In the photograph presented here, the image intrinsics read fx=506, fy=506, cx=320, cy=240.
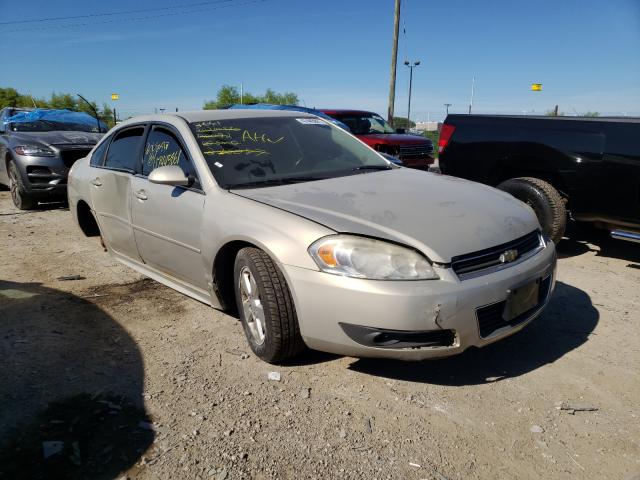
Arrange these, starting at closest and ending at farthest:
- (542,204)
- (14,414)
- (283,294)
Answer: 1. (14,414)
2. (283,294)
3. (542,204)

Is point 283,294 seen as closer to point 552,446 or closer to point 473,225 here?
point 473,225

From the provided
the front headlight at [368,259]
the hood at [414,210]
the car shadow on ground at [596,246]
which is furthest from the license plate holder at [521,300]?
the car shadow on ground at [596,246]

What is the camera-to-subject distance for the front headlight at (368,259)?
2.49 metres

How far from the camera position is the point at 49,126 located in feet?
29.6

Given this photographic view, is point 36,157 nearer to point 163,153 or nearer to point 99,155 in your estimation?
point 99,155

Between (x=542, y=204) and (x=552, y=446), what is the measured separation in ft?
10.5

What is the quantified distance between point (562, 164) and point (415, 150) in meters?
6.81

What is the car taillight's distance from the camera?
6.10m

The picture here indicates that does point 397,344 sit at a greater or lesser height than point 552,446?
greater

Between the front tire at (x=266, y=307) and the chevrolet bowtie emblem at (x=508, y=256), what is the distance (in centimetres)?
116

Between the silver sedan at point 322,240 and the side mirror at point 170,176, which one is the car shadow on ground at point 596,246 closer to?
the silver sedan at point 322,240

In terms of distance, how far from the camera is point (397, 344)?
99.6 inches

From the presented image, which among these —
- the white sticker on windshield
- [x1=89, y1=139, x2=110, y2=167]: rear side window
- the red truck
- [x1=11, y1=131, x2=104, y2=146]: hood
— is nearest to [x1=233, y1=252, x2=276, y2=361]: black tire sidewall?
the white sticker on windshield

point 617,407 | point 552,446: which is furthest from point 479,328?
point 617,407
